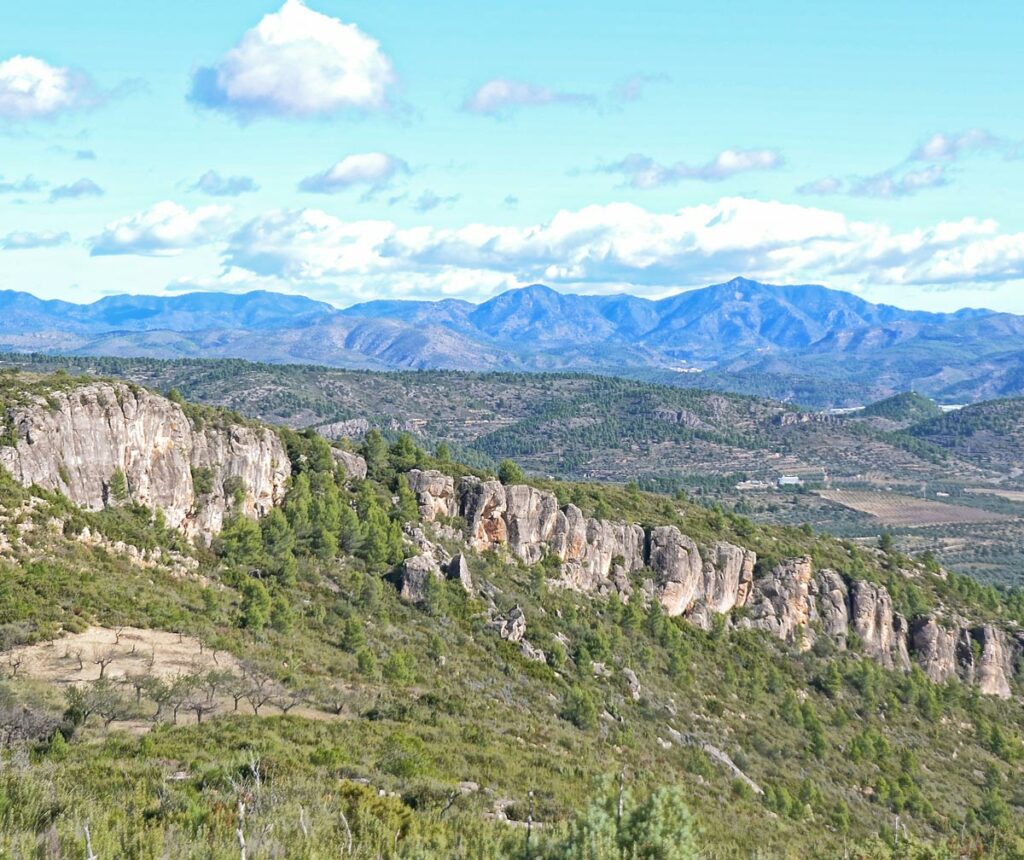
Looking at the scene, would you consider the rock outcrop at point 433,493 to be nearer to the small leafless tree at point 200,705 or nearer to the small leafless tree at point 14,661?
the small leafless tree at point 200,705

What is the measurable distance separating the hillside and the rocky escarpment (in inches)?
13.5

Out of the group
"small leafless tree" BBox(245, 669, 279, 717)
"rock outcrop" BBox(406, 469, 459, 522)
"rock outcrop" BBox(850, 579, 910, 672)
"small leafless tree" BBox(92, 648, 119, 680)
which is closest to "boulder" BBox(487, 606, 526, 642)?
"rock outcrop" BBox(406, 469, 459, 522)

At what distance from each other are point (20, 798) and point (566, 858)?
579 inches

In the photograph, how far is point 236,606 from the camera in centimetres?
5734

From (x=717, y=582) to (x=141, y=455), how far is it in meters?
59.4

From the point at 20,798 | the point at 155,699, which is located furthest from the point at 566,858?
the point at 155,699

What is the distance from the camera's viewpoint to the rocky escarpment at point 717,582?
87.8 meters

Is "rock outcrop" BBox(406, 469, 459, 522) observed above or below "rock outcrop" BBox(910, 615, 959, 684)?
above

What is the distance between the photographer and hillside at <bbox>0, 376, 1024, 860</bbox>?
26.5 meters

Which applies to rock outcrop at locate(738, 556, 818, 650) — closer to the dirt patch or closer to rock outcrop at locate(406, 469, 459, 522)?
rock outcrop at locate(406, 469, 459, 522)

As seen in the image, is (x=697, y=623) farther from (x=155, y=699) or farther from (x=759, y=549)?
(x=155, y=699)

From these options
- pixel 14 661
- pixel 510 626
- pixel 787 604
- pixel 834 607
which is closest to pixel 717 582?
pixel 787 604

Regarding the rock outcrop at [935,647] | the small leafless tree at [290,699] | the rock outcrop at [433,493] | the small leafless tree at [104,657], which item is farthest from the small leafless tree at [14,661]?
the rock outcrop at [935,647]

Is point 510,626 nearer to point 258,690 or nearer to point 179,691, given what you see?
point 258,690
